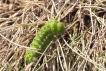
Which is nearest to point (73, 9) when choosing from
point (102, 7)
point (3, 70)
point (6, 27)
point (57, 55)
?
point (102, 7)

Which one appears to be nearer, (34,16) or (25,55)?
(25,55)

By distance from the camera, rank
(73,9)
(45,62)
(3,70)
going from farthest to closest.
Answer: (73,9)
(3,70)
(45,62)

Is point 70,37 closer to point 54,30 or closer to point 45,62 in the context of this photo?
point 54,30

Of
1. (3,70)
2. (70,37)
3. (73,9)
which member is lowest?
(3,70)
